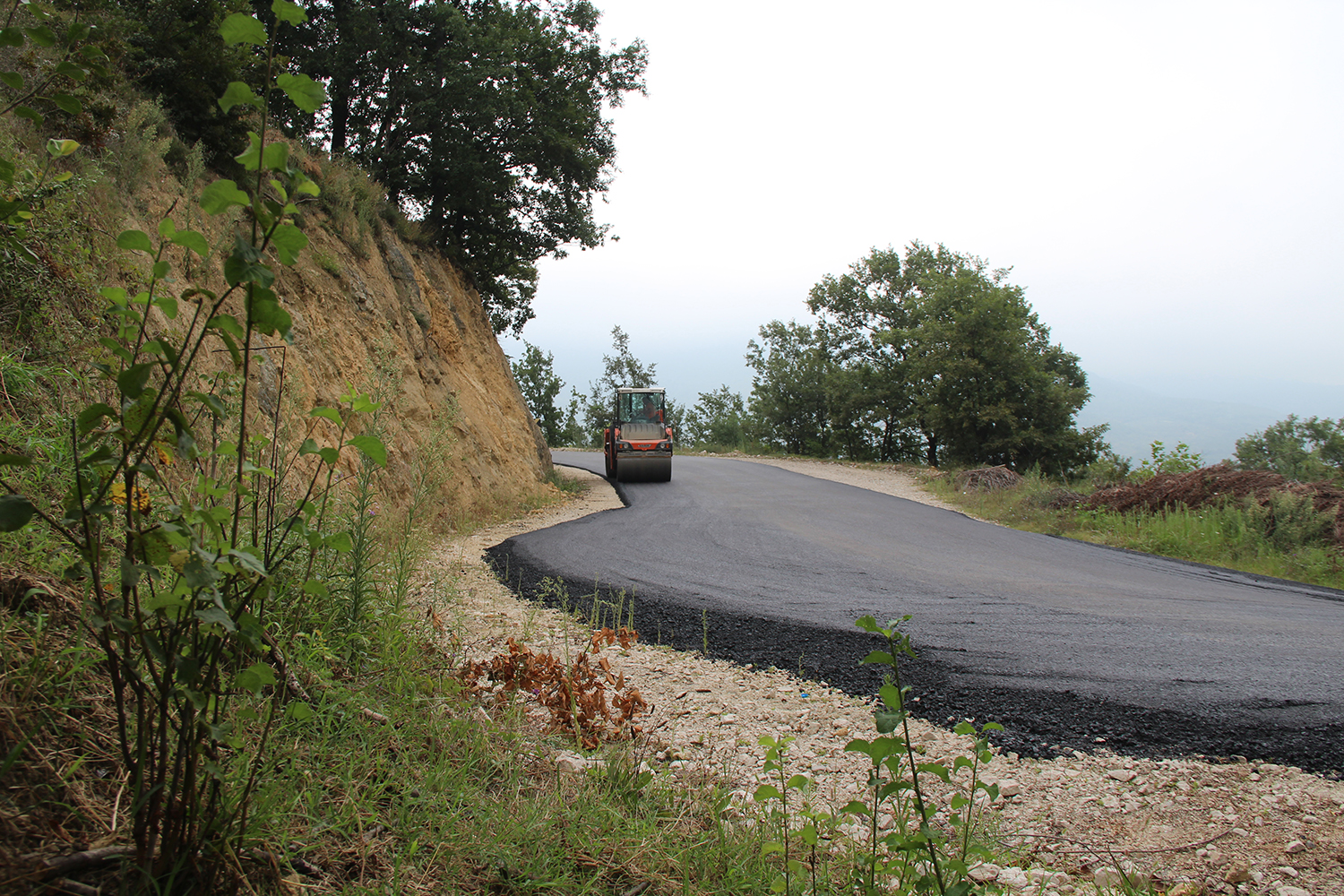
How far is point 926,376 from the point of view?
91.8ft

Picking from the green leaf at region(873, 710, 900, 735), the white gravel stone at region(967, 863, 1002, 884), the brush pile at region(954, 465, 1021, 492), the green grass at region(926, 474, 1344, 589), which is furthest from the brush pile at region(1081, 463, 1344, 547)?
the green leaf at region(873, 710, 900, 735)

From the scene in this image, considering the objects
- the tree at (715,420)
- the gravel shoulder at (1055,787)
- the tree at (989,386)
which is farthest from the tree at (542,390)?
the gravel shoulder at (1055,787)

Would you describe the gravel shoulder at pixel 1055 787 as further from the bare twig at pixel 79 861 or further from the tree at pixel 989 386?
the tree at pixel 989 386

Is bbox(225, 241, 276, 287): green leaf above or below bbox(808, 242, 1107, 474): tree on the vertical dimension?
below

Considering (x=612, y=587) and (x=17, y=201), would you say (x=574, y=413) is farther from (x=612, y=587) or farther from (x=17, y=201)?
(x=17, y=201)

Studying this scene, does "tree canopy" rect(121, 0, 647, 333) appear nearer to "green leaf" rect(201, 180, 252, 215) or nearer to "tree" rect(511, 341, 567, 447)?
"green leaf" rect(201, 180, 252, 215)

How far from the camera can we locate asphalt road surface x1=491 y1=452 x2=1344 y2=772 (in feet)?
13.3

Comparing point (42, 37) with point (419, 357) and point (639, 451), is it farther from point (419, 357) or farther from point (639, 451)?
point (639, 451)

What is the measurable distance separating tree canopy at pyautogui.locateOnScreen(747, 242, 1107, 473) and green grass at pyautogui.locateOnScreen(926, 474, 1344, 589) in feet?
41.0

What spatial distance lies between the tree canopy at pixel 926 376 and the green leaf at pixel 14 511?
27077mm

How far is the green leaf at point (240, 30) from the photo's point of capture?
125 cm

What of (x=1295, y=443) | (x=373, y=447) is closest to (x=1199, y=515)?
(x=373, y=447)

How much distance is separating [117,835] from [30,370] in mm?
3544

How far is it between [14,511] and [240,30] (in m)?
0.93
